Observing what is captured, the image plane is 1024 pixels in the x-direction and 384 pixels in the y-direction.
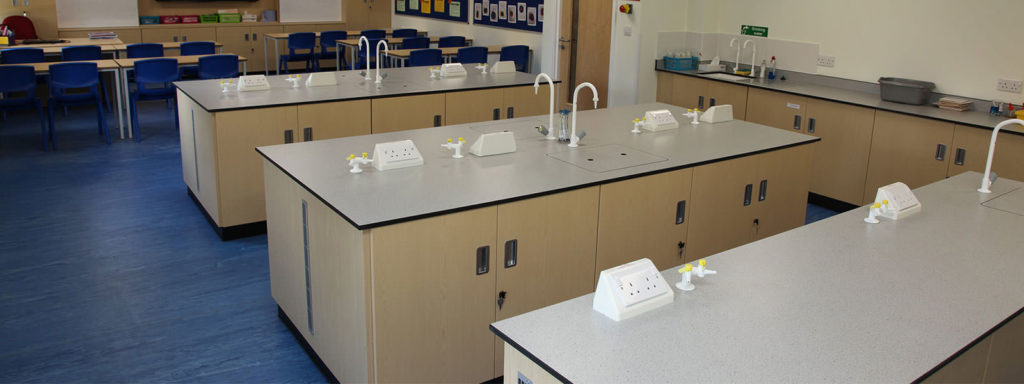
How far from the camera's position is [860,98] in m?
5.90

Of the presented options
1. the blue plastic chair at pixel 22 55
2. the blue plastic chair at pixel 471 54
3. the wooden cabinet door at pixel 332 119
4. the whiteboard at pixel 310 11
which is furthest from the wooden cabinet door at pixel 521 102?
the whiteboard at pixel 310 11

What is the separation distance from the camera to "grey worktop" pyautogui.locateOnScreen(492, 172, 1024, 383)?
6.10 feet

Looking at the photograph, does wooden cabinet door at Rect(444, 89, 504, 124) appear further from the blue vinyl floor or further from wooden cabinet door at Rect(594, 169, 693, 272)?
wooden cabinet door at Rect(594, 169, 693, 272)

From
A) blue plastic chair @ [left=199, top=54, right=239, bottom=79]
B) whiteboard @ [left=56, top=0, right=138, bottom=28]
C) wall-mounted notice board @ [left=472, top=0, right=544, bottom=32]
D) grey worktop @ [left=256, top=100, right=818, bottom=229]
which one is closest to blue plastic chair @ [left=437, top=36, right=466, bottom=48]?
wall-mounted notice board @ [left=472, top=0, right=544, bottom=32]

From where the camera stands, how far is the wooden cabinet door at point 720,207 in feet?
12.9

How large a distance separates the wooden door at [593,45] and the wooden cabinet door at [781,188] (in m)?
4.09

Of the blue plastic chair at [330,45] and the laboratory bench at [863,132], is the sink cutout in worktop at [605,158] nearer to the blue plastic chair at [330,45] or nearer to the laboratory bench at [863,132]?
the laboratory bench at [863,132]

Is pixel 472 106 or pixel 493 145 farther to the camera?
pixel 472 106

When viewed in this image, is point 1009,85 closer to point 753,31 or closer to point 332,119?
point 753,31

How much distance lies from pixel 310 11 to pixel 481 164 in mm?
10503

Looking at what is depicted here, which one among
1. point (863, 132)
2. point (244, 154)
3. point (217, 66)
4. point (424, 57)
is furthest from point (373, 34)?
point (863, 132)

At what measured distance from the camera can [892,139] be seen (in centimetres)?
552

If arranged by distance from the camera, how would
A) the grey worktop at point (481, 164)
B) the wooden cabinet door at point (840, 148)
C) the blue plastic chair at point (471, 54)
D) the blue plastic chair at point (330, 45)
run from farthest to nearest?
the blue plastic chair at point (330, 45) → the blue plastic chair at point (471, 54) → the wooden cabinet door at point (840, 148) → the grey worktop at point (481, 164)

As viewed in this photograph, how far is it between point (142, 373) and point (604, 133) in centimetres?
275
